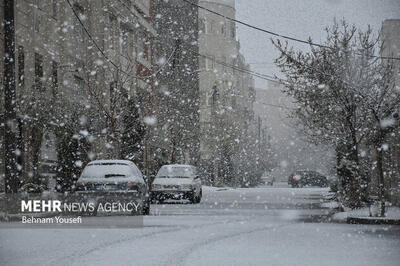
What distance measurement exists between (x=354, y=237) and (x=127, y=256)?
5373mm

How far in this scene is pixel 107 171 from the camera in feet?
66.8

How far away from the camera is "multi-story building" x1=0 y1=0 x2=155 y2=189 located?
93.4 ft

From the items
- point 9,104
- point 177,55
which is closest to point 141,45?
point 177,55

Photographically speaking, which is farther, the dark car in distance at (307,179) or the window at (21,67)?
the dark car in distance at (307,179)

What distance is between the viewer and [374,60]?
2772cm

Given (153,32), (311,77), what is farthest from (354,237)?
(153,32)

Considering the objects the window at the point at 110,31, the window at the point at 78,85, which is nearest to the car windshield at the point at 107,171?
the window at the point at 78,85

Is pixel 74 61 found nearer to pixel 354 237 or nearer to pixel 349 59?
pixel 349 59

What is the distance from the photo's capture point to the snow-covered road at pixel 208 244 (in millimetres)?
10641

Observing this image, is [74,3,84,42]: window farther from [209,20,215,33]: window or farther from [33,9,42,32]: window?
[209,20,215,33]: window

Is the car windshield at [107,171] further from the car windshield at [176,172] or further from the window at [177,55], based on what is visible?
the window at [177,55]

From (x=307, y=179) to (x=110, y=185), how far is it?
4717cm

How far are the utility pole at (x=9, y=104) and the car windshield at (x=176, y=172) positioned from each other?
1199 centimetres

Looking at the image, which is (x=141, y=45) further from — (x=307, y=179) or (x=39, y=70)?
(x=307, y=179)
